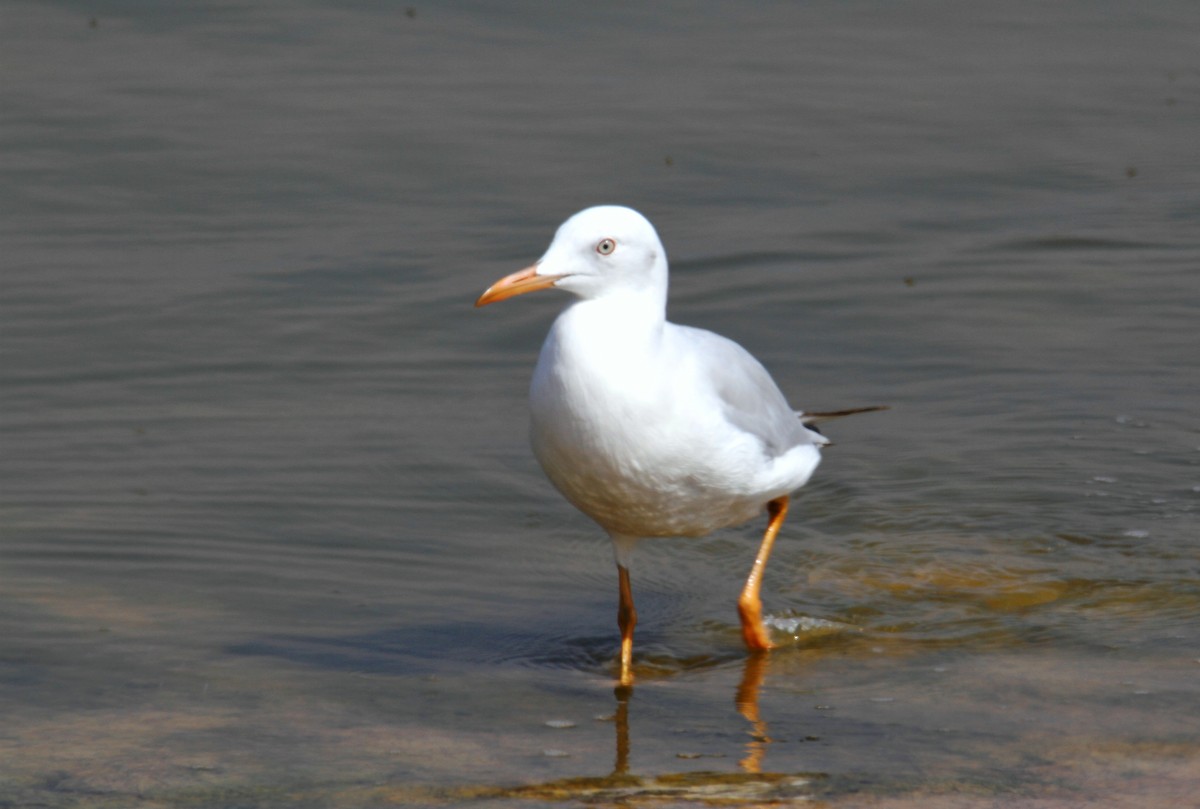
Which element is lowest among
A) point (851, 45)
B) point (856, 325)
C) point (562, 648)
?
point (562, 648)

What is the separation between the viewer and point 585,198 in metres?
11.3

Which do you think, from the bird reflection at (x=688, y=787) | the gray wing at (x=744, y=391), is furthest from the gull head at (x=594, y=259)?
the bird reflection at (x=688, y=787)

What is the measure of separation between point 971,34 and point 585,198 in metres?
4.57

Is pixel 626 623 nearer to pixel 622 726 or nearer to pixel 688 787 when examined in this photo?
pixel 622 726

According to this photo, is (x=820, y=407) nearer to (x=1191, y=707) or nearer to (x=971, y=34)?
(x=1191, y=707)

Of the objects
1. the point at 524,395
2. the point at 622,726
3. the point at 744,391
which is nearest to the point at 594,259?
the point at 744,391

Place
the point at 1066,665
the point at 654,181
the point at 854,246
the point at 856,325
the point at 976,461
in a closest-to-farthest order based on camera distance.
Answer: the point at 1066,665, the point at 976,461, the point at 856,325, the point at 854,246, the point at 654,181

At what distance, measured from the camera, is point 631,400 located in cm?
492

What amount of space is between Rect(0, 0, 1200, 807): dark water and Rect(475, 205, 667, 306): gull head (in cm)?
121

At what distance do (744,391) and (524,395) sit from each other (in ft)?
10.5

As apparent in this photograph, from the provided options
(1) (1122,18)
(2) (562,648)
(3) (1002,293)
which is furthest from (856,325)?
(1) (1122,18)

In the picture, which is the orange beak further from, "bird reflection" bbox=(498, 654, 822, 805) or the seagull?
"bird reflection" bbox=(498, 654, 822, 805)

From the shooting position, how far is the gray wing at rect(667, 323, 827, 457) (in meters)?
5.37

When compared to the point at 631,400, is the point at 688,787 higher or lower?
lower
